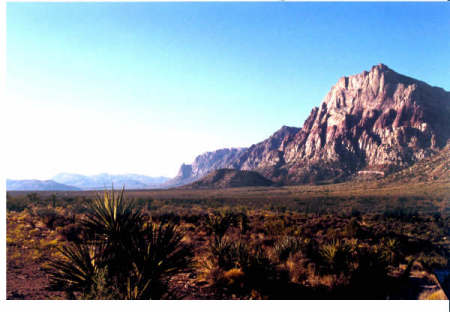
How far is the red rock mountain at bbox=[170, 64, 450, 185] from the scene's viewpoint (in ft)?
134

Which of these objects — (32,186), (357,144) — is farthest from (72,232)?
(357,144)

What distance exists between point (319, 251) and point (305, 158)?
183ft

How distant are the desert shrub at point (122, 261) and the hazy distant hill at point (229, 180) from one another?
32878mm

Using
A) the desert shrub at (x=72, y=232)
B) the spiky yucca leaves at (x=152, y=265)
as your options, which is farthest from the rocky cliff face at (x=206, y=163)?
the spiky yucca leaves at (x=152, y=265)

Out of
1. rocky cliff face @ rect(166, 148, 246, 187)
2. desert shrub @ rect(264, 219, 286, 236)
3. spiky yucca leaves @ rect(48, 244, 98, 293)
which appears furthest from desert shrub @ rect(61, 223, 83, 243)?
rocky cliff face @ rect(166, 148, 246, 187)

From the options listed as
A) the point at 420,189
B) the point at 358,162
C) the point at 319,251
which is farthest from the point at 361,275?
the point at 358,162

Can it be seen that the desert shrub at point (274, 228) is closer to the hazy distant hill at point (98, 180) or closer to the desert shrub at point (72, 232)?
the desert shrub at point (72, 232)

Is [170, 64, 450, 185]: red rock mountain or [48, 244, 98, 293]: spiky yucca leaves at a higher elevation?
[170, 64, 450, 185]: red rock mountain

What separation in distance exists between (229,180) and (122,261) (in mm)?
33756

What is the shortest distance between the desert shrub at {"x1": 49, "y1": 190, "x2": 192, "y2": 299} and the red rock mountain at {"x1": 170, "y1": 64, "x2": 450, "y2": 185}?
39.1 meters

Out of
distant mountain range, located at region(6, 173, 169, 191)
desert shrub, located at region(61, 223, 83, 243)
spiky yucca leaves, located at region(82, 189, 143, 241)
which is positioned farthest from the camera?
distant mountain range, located at region(6, 173, 169, 191)

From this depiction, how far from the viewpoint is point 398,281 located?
19.7ft

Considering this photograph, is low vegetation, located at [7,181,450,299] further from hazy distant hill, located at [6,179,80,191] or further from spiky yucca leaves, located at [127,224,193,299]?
hazy distant hill, located at [6,179,80,191]
